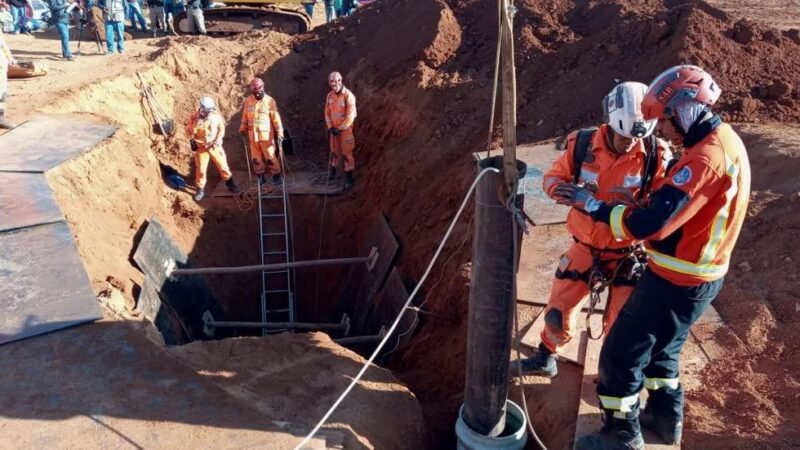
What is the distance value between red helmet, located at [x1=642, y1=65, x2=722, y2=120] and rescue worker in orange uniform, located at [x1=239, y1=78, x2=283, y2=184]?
8556 millimetres

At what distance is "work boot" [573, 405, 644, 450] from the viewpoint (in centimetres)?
390

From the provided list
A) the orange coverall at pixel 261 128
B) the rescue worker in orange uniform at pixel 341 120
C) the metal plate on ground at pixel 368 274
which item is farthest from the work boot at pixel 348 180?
the orange coverall at pixel 261 128

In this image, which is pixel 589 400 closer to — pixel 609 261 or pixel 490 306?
pixel 609 261

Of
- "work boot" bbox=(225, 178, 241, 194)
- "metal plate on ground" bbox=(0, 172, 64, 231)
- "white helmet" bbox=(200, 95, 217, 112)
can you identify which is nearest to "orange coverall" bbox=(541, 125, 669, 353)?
"metal plate on ground" bbox=(0, 172, 64, 231)

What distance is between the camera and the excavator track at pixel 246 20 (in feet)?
54.9

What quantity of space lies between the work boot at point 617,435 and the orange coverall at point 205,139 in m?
8.61

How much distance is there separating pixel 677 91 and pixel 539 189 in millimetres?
4284

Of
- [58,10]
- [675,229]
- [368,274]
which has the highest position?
[58,10]

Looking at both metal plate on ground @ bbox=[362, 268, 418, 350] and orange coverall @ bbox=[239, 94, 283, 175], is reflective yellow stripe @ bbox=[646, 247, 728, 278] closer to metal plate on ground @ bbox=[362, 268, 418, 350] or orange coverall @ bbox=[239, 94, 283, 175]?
metal plate on ground @ bbox=[362, 268, 418, 350]

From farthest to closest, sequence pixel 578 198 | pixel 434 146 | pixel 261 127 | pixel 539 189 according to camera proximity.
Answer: pixel 261 127
pixel 434 146
pixel 539 189
pixel 578 198

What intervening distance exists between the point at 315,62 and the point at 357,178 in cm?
395

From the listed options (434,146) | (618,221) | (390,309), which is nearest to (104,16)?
(434,146)

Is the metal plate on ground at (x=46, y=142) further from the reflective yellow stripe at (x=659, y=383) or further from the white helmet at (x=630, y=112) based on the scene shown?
the reflective yellow stripe at (x=659, y=383)

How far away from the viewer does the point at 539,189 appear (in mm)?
7621
